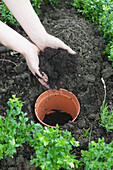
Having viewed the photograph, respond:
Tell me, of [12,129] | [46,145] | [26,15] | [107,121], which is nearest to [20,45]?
[26,15]

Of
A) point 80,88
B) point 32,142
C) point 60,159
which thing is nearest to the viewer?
point 60,159

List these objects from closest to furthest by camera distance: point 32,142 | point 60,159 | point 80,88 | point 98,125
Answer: point 60,159
point 32,142
point 98,125
point 80,88

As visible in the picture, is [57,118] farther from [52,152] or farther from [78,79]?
[52,152]

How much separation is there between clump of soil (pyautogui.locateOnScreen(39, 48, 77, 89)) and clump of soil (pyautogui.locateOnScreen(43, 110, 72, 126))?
0.60 m

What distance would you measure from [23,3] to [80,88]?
1155 mm

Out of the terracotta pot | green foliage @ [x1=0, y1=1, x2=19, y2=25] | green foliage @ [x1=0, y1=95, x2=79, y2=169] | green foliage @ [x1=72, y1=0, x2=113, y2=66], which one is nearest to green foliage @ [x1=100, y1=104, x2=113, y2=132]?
the terracotta pot

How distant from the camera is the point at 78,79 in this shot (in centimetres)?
256

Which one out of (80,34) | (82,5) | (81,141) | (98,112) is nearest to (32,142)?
(81,141)

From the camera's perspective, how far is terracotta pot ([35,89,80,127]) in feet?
7.81

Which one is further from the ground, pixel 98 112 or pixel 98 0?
pixel 98 0

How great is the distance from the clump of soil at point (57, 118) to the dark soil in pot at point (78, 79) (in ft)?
1.00

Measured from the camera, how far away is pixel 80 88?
99.9 inches

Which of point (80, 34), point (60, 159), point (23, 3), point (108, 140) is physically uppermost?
point (23, 3)

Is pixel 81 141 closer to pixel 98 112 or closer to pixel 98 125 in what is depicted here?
pixel 98 125
